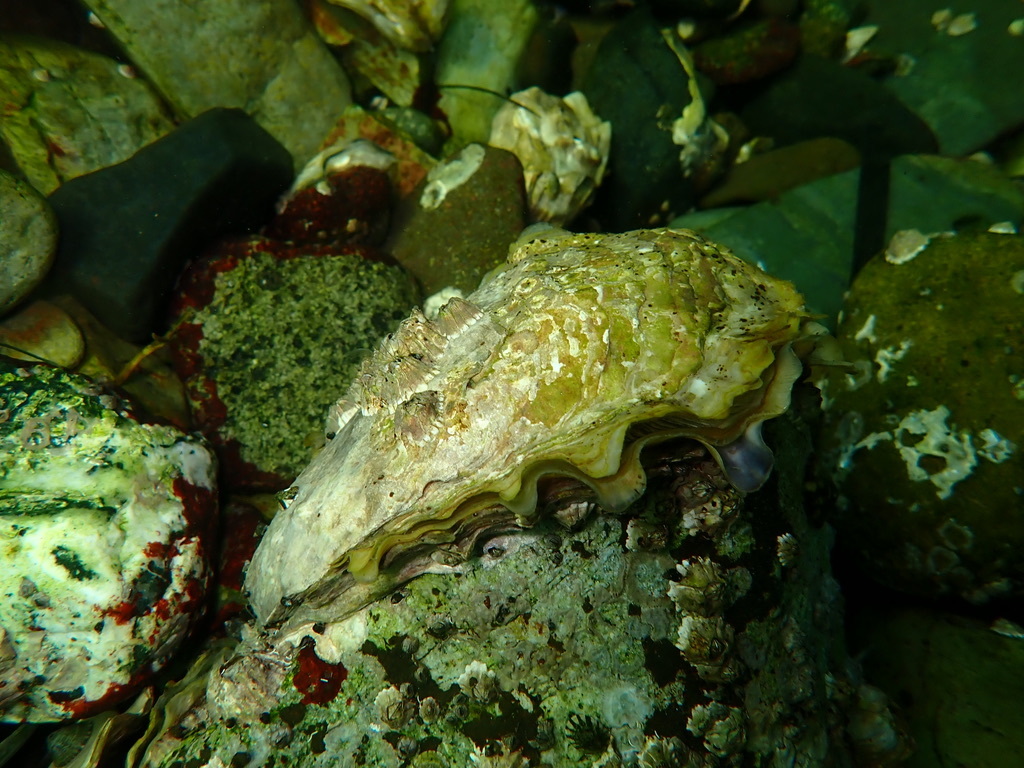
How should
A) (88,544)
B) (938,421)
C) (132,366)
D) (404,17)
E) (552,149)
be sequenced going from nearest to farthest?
(88,544), (938,421), (132,366), (552,149), (404,17)

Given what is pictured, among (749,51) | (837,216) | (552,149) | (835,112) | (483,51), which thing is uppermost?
(483,51)

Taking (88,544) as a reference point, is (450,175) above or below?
below

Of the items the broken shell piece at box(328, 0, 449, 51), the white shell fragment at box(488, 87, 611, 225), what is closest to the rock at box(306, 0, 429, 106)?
the broken shell piece at box(328, 0, 449, 51)

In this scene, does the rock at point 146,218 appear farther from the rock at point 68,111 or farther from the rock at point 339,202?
the rock at point 68,111

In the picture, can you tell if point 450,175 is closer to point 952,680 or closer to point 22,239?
point 22,239

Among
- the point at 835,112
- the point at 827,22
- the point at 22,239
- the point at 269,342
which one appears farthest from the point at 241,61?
the point at 827,22

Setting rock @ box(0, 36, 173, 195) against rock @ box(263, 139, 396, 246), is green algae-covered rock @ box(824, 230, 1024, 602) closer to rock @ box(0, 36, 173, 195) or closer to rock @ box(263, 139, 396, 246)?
rock @ box(263, 139, 396, 246)

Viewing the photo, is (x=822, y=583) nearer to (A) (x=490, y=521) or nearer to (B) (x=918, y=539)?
(B) (x=918, y=539)
